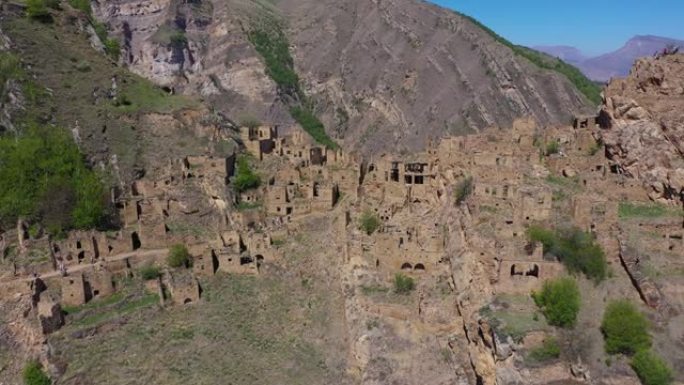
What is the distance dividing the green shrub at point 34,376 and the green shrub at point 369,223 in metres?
21.0

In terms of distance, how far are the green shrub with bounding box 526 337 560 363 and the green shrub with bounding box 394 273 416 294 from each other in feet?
31.9

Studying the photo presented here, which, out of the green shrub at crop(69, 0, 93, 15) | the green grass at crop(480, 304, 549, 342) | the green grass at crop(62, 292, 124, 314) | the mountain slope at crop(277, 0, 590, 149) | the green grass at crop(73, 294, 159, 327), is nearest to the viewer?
the green grass at crop(480, 304, 549, 342)

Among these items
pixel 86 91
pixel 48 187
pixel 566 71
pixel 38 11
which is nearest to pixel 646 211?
pixel 48 187

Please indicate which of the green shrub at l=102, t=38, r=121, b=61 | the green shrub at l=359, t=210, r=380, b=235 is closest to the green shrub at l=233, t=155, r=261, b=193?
the green shrub at l=359, t=210, r=380, b=235

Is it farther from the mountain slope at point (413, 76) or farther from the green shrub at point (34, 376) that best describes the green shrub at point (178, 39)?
the green shrub at point (34, 376)

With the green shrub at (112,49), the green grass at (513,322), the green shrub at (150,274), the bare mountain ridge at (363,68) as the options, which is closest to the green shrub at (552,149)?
the green grass at (513,322)

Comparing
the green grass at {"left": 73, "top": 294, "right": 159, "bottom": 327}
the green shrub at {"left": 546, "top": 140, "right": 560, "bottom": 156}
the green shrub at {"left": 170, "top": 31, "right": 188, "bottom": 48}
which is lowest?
the green grass at {"left": 73, "top": 294, "right": 159, "bottom": 327}

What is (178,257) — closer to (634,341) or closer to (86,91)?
(86,91)

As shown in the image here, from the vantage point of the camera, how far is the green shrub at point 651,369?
1143 inches

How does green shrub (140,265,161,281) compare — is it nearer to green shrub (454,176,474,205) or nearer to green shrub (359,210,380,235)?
green shrub (359,210,380,235)

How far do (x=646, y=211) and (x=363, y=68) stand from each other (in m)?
104

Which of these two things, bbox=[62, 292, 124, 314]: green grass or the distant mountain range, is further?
the distant mountain range

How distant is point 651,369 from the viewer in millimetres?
29266

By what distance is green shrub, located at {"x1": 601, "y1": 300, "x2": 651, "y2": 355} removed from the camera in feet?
99.6
